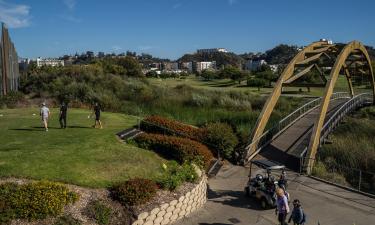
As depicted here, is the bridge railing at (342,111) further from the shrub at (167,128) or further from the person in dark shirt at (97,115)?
the person in dark shirt at (97,115)

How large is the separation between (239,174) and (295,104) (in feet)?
99.2

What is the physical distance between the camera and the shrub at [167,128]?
25.9 m

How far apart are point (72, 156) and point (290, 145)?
15.1 m

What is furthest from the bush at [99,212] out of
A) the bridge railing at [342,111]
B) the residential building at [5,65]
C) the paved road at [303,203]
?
the residential building at [5,65]

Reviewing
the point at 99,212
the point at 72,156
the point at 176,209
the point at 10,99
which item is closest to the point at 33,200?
the point at 99,212

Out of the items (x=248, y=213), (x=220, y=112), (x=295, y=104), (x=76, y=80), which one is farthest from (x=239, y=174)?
(x=76, y=80)

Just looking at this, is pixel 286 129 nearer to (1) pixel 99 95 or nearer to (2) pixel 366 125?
(2) pixel 366 125

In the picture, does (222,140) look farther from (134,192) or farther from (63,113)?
(134,192)

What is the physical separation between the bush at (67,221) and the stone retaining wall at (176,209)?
1952 millimetres

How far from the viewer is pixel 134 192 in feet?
49.7

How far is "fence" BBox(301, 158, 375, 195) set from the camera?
22.0 m

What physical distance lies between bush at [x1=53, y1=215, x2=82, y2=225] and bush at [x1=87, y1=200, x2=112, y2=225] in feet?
1.84

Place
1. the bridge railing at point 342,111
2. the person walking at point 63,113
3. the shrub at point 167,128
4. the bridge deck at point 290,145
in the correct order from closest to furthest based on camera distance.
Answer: the person walking at point 63,113 < the bridge deck at point 290,145 < the shrub at point 167,128 < the bridge railing at point 342,111

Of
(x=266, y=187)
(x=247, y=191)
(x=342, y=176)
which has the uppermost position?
(x=266, y=187)
